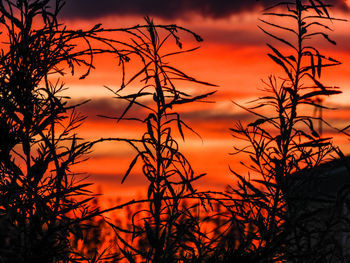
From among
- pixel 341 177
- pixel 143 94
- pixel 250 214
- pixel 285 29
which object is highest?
pixel 341 177

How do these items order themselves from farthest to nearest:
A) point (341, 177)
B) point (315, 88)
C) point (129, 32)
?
point (341, 177)
point (315, 88)
point (129, 32)

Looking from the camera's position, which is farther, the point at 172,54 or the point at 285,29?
the point at 285,29

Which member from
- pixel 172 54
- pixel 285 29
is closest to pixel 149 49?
pixel 172 54

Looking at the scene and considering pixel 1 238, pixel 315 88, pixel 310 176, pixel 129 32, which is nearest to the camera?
pixel 1 238

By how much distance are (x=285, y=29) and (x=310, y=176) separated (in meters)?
1.35

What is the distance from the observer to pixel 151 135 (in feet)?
11.5

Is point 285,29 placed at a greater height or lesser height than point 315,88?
greater

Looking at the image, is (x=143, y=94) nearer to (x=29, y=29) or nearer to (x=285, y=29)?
(x=29, y=29)

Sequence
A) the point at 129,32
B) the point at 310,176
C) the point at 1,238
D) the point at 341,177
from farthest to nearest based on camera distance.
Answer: the point at 341,177 < the point at 310,176 < the point at 129,32 < the point at 1,238

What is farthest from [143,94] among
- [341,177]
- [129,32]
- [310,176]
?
[341,177]

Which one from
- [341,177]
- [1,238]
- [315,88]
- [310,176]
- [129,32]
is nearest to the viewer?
[1,238]

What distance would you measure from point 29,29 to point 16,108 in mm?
560

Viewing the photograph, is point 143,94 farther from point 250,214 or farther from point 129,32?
point 250,214

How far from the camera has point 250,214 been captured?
4.68 m
